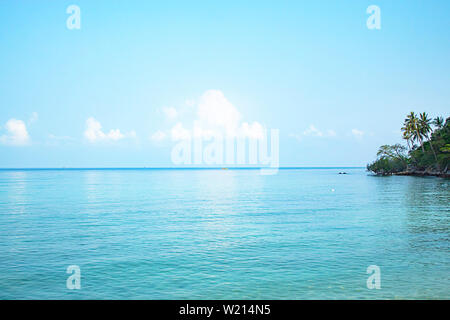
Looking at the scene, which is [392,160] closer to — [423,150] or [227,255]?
[423,150]

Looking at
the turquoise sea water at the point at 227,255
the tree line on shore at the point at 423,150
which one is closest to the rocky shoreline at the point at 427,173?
the tree line on shore at the point at 423,150

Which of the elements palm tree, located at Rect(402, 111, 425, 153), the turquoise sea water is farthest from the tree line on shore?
the turquoise sea water

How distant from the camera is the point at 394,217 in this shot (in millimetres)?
33062

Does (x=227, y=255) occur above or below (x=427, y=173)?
below

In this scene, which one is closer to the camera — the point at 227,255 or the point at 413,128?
the point at 227,255

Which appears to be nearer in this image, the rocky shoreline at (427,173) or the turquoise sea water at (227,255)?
the turquoise sea water at (227,255)

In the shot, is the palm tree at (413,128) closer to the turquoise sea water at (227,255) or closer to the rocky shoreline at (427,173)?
the rocky shoreline at (427,173)

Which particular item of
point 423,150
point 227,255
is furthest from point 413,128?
point 227,255

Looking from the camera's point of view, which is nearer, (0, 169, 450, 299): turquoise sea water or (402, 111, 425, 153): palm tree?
(0, 169, 450, 299): turquoise sea water

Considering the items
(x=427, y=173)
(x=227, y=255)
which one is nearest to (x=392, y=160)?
(x=427, y=173)

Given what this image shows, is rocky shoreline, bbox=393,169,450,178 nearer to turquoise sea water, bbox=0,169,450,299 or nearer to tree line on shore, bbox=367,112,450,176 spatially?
tree line on shore, bbox=367,112,450,176

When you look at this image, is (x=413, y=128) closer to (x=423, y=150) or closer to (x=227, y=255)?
(x=423, y=150)

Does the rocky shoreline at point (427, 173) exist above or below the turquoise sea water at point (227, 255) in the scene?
above
